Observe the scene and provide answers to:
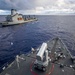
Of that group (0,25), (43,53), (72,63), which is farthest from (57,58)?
(0,25)

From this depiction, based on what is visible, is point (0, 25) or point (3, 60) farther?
point (0, 25)

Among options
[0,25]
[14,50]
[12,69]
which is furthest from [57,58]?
[0,25]

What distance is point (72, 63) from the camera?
38844 millimetres

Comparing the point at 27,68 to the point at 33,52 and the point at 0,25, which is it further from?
the point at 0,25

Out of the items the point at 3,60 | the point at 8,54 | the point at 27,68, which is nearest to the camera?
the point at 27,68

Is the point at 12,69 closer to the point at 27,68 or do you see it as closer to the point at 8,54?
the point at 27,68

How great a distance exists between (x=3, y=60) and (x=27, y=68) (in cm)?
2164

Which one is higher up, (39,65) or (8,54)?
(39,65)

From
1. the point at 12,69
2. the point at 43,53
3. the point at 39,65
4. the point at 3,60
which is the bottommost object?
the point at 3,60

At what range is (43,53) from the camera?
33250 mm

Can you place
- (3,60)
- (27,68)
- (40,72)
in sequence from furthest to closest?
(3,60), (27,68), (40,72)

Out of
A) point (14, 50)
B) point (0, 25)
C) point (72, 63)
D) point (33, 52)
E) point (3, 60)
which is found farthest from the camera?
point (0, 25)

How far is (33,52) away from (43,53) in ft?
45.0

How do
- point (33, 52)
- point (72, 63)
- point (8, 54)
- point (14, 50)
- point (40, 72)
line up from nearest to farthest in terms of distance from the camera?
1. point (40, 72)
2. point (72, 63)
3. point (33, 52)
4. point (8, 54)
5. point (14, 50)
